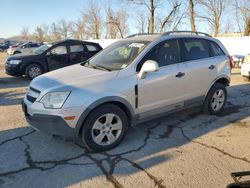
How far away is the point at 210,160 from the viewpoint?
12.5 ft

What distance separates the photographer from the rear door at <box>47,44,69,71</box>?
35.7 feet

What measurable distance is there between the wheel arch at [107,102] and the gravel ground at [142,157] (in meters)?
0.44

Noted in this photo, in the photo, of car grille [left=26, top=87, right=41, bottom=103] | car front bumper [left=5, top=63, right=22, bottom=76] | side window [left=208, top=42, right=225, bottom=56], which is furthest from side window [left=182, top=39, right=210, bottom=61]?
car front bumper [left=5, top=63, right=22, bottom=76]

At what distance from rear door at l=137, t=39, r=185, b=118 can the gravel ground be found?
513 millimetres

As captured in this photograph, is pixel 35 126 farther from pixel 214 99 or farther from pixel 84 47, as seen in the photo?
pixel 84 47

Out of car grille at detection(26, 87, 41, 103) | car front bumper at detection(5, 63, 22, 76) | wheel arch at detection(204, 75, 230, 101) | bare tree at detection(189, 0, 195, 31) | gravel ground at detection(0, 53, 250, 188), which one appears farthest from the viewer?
bare tree at detection(189, 0, 195, 31)

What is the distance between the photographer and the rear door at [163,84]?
4.38 m

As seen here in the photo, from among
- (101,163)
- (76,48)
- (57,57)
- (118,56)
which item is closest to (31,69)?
(57,57)

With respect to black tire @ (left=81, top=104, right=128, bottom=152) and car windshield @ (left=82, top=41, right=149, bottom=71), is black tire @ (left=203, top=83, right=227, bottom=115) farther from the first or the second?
black tire @ (left=81, top=104, right=128, bottom=152)

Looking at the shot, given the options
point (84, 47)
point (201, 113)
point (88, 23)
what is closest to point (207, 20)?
point (88, 23)

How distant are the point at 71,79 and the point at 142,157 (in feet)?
A: 5.11

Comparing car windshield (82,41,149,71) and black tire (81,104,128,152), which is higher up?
car windshield (82,41,149,71)

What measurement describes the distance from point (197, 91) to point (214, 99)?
2.34ft

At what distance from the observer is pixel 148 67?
4129 mm
